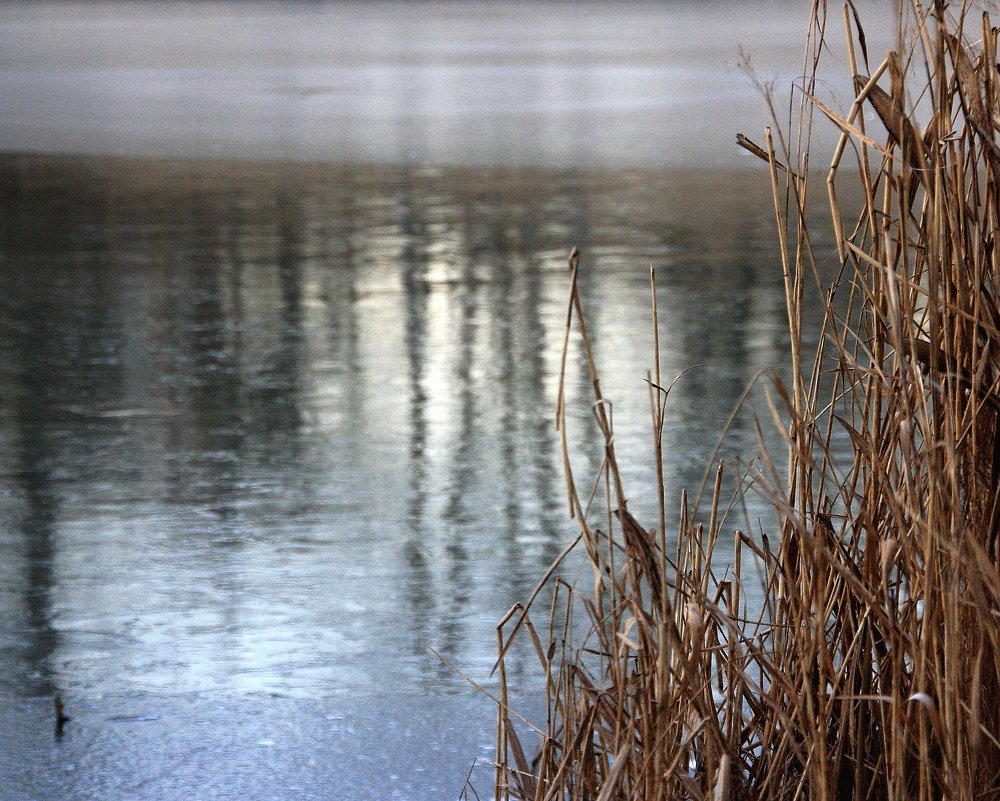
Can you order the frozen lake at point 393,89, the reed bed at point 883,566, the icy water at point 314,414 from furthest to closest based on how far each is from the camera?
the frozen lake at point 393,89 → the icy water at point 314,414 → the reed bed at point 883,566

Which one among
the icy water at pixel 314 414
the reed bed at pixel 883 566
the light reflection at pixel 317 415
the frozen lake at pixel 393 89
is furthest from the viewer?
the frozen lake at pixel 393 89

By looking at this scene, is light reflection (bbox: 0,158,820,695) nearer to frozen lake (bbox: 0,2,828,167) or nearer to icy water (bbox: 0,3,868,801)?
icy water (bbox: 0,3,868,801)

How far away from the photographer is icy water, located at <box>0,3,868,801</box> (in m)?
2.97

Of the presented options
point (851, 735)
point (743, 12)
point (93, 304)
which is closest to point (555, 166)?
point (93, 304)

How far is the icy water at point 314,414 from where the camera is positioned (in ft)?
9.76

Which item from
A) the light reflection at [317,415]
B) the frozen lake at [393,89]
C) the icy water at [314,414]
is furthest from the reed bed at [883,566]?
the frozen lake at [393,89]

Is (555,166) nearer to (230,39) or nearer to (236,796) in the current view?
(236,796)

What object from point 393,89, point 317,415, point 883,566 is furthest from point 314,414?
point 393,89

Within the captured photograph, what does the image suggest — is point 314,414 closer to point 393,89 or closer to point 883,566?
point 883,566

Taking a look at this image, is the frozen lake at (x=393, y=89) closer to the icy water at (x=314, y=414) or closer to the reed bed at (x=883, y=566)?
the icy water at (x=314, y=414)

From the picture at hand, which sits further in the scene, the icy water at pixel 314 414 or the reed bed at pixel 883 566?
the icy water at pixel 314 414

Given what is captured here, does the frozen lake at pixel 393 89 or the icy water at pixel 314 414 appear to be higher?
the frozen lake at pixel 393 89

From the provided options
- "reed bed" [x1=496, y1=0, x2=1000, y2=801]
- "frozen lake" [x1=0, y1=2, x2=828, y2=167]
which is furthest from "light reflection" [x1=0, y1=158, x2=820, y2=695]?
"frozen lake" [x1=0, y1=2, x2=828, y2=167]

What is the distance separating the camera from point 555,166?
514 inches
